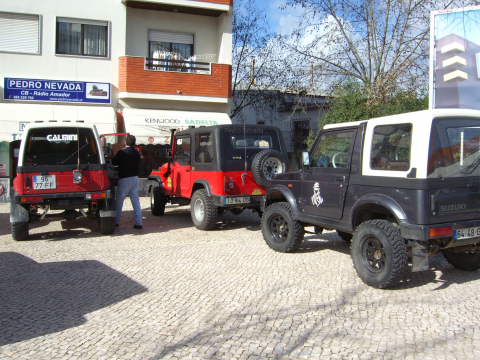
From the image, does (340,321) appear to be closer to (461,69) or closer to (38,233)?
(38,233)

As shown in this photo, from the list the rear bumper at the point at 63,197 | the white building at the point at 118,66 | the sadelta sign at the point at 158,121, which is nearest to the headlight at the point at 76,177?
the rear bumper at the point at 63,197

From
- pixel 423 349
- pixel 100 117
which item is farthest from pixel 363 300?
pixel 100 117

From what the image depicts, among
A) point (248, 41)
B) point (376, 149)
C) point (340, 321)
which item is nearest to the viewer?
point (340, 321)

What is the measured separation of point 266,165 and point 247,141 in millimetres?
762

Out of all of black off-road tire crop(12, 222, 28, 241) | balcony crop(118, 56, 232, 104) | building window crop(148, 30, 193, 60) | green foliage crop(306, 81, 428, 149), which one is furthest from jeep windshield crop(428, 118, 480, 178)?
building window crop(148, 30, 193, 60)

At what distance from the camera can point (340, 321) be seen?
4.39 metres

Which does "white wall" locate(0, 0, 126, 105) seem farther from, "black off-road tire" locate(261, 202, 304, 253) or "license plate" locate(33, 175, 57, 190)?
"black off-road tire" locate(261, 202, 304, 253)

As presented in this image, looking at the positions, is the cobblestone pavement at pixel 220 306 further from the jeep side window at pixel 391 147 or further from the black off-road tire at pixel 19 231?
the jeep side window at pixel 391 147

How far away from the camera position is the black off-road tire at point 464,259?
19.6ft

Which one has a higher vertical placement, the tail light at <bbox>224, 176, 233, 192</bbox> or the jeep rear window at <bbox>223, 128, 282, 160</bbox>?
the jeep rear window at <bbox>223, 128, 282, 160</bbox>

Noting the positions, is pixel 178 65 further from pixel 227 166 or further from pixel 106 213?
pixel 106 213

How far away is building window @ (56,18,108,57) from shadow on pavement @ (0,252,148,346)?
11.0m

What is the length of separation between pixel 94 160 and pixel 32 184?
3.76ft

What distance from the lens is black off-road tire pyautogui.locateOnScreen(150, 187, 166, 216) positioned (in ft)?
36.4
